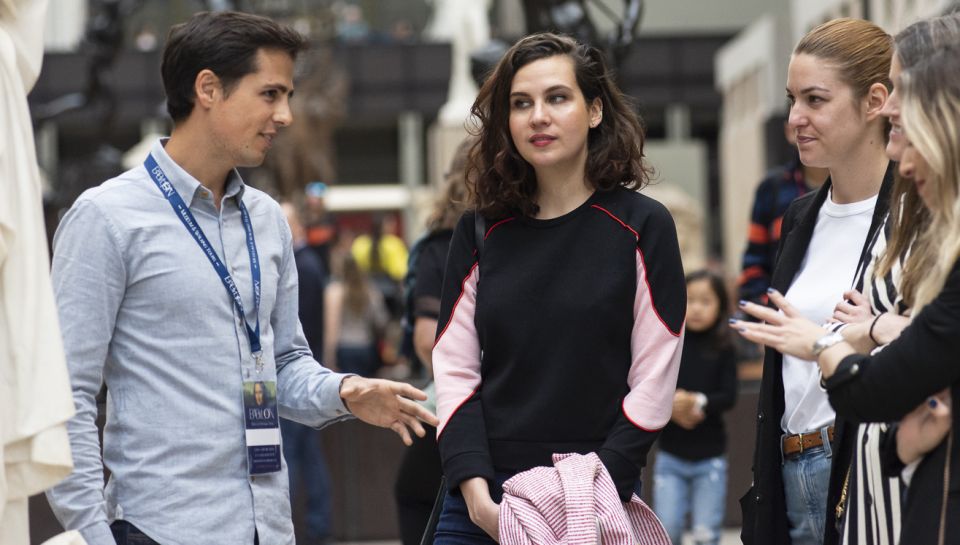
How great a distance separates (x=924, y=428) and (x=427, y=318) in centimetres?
252

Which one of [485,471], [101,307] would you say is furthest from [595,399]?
[101,307]

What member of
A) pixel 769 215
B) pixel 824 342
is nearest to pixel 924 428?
pixel 824 342

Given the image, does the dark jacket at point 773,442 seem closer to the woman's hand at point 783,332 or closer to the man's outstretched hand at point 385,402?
the woman's hand at point 783,332

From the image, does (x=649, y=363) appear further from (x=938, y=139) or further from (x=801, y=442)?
(x=938, y=139)

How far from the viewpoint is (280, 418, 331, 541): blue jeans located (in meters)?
8.07

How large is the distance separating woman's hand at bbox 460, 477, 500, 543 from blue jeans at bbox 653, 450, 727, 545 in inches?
132

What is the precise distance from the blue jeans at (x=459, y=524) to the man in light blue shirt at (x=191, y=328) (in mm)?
248

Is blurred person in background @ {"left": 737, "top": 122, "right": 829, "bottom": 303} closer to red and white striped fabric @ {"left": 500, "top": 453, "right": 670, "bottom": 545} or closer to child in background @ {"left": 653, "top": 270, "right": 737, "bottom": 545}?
child in background @ {"left": 653, "top": 270, "right": 737, "bottom": 545}

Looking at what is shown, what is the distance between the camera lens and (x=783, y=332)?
3.20 meters

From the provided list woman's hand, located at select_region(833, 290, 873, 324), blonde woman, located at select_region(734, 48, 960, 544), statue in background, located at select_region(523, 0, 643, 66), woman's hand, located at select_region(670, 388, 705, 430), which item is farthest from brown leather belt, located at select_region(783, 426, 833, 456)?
statue in background, located at select_region(523, 0, 643, 66)

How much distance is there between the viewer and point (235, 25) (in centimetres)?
366

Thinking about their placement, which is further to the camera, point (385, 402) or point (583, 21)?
point (583, 21)

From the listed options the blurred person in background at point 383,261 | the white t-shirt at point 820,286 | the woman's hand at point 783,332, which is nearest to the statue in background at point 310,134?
the blurred person in background at point 383,261

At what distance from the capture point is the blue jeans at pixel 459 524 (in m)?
3.64
